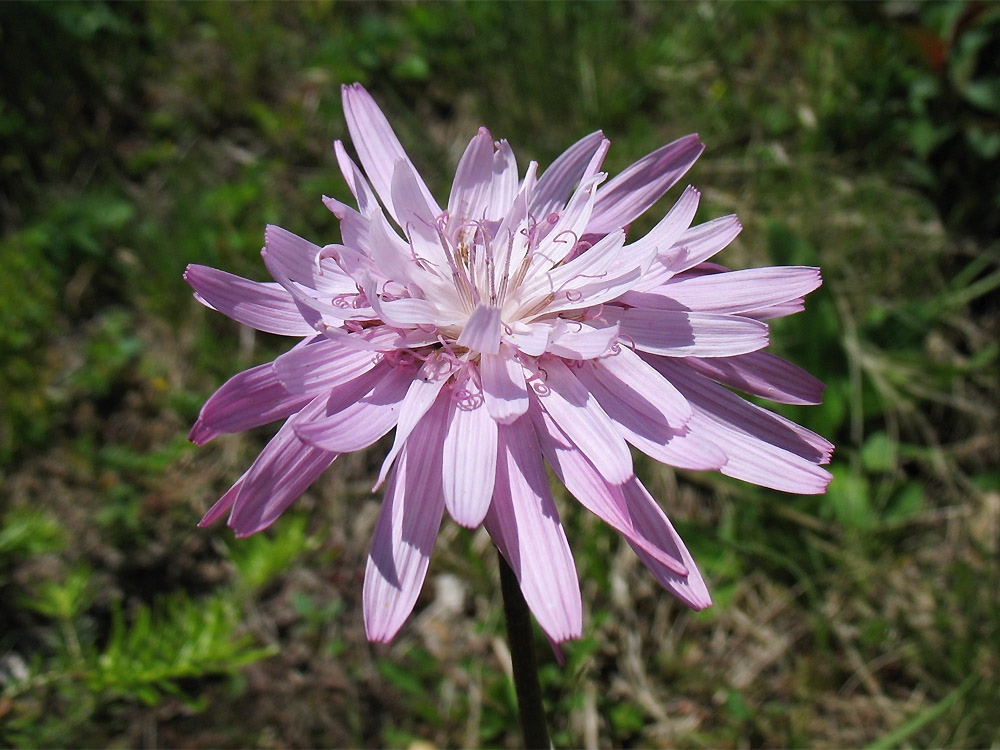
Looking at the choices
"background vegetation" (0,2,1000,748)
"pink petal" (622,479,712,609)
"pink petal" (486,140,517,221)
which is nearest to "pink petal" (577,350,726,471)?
"pink petal" (622,479,712,609)

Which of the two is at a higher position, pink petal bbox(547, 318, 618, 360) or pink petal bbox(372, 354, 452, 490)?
pink petal bbox(372, 354, 452, 490)

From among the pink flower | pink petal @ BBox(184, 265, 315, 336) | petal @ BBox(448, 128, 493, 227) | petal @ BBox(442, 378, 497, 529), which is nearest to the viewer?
petal @ BBox(442, 378, 497, 529)

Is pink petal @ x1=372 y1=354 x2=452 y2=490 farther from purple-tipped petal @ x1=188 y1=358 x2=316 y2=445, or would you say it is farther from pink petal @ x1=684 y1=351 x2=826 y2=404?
pink petal @ x1=684 y1=351 x2=826 y2=404

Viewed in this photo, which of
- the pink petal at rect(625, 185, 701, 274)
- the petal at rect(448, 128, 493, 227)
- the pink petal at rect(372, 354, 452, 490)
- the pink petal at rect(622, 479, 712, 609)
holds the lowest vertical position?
the pink petal at rect(622, 479, 712, 609)

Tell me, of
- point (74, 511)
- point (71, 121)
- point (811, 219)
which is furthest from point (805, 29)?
point (74, 511)

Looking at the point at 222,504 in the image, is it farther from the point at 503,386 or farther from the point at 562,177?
the point at 562,177

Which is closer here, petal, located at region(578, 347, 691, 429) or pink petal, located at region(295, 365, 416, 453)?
pink petal, located at region(295, 365, 416, 453)

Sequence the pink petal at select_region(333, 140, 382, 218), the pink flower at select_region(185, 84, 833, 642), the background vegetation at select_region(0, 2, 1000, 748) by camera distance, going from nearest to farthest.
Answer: the pink flower at select_region(185, 84, 833, 642) < the pink petal at select_region(333, 140, 382, 218) < the background vegetation at select_region(0, 2, 1000, 748)

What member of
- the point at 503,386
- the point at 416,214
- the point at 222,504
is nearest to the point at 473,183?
the point at 416,214
